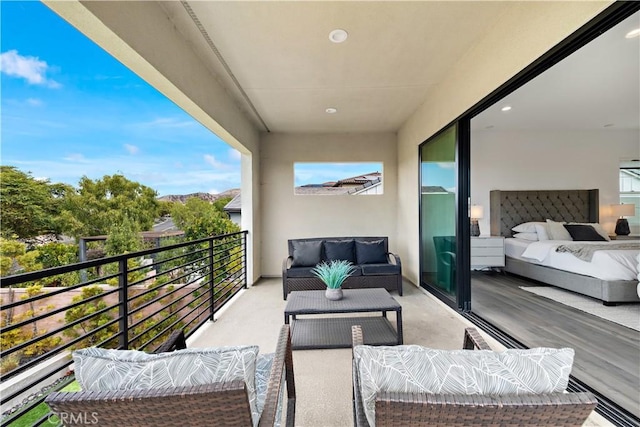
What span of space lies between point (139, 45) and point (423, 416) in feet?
8.05

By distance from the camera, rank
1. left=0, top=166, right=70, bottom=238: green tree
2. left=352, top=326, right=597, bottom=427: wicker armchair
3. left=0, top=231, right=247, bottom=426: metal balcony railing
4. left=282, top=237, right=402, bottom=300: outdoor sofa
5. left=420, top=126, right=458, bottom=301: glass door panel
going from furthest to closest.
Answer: left=0, top=166, right=70, bottom=238: green tree → left=282, top=237, right=402, bottom=300: outdoor sofa → left=420, top=126, right=458, bottom=301: glass door panel → left=0, top=231, right=247, bottom=426: metal balcony railing → left=352, top=326, right=597, bottom=427: wicker armchair

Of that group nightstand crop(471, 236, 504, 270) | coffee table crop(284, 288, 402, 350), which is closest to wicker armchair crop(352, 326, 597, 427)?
coffee table crop(284, 288, 402, 350)

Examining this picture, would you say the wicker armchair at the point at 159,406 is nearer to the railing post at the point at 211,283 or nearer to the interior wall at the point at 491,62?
the interior wall at the point at 491,62

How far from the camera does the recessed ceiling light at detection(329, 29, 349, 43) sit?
2.48 m

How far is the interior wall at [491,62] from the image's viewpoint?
177 cm

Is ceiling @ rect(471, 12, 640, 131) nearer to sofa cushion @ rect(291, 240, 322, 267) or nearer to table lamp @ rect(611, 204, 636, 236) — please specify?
table lamp @ rect(611, 204, 636, 236)

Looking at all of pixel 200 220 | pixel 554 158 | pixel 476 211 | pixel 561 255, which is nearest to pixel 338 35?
pixel 561 255

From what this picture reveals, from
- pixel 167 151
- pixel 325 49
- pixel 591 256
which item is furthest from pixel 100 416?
pixel 167 151

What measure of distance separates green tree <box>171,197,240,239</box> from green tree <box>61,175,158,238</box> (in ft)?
2.62

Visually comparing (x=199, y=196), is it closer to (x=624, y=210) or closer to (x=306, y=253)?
(x=306, y=253)

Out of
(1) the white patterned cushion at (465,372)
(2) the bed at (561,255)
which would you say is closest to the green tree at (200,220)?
(2) the bed at (561,255)

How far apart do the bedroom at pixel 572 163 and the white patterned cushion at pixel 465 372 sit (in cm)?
137

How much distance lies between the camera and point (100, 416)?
0.77m

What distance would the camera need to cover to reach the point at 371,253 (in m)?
4.55
